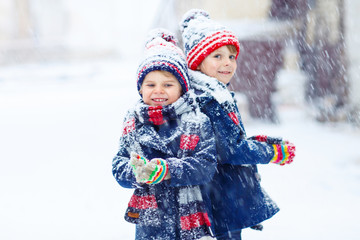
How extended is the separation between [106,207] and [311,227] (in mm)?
1860

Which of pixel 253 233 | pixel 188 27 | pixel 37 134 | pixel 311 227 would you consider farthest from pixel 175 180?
pixel 37 134

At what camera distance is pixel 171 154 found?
1.50 meters

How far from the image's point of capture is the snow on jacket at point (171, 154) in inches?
57.5

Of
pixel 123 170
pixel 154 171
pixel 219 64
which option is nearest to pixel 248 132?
pixel 219 64

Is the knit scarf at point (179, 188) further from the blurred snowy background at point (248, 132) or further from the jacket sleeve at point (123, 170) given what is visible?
the blurred snowy background at point (248, 132)

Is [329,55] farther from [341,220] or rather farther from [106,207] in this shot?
[106,207]

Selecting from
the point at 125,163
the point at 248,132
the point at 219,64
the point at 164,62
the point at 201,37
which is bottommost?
the point at 125,163

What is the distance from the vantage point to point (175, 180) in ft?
4.64

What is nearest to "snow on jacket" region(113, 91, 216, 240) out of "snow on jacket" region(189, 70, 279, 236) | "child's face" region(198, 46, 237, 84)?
"snow on jacket" region(189, 70, 279, 236)

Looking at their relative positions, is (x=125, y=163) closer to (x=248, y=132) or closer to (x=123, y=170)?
(x=123, y=170)

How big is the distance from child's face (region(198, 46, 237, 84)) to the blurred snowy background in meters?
1.50

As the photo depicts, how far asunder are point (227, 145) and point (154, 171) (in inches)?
16.8

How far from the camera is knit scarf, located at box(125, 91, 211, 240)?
147cm

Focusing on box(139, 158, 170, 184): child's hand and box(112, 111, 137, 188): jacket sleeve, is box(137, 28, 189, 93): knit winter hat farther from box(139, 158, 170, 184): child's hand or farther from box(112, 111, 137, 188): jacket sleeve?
box(139, 158, 170, 184): child's hand
